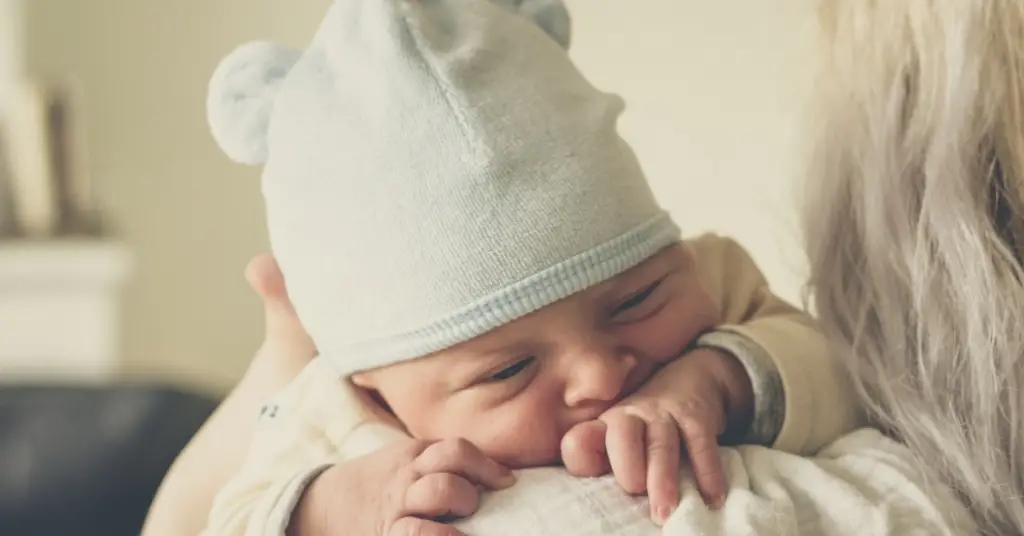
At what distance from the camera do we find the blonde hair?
0.61 m

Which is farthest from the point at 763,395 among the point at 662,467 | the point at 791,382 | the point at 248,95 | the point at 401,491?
the point at 248,95

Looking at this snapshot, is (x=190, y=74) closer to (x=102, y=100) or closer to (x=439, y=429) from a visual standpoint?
(x=102, y=100)

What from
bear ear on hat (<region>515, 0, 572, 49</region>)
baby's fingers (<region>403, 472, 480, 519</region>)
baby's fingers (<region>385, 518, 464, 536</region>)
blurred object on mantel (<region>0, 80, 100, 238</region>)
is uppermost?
bear ear on hat (<region>515, 0, 572, 49</region>)

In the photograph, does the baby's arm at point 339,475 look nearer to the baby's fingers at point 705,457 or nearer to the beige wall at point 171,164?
the baby's fingers at point 705,457

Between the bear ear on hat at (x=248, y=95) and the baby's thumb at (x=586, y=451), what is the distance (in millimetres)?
329

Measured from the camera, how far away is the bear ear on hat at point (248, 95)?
2.56ft

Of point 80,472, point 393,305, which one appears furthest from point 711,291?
point 80,472

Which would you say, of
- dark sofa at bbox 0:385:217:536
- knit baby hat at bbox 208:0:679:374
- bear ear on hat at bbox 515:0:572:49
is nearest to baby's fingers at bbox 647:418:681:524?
knit baby hat at bbox 208:0:679:374

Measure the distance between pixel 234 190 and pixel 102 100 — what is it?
1.14 feet

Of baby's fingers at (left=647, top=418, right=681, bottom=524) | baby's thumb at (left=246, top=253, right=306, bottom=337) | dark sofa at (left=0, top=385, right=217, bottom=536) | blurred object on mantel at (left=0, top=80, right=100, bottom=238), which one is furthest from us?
blurred object on mantel at (left=0, top=80, right=100, bottom=238)

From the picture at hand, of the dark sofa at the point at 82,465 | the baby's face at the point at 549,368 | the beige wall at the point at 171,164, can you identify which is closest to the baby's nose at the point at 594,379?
the baby's face at the point at 549,368

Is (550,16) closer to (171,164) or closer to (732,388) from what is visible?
(732,388)

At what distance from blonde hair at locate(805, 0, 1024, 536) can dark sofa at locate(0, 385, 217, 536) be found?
1.17 meters

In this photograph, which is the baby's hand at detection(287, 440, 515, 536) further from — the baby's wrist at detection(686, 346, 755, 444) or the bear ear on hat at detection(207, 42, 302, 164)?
the bear ear on hat at detection(207, 42, 302, 164)
